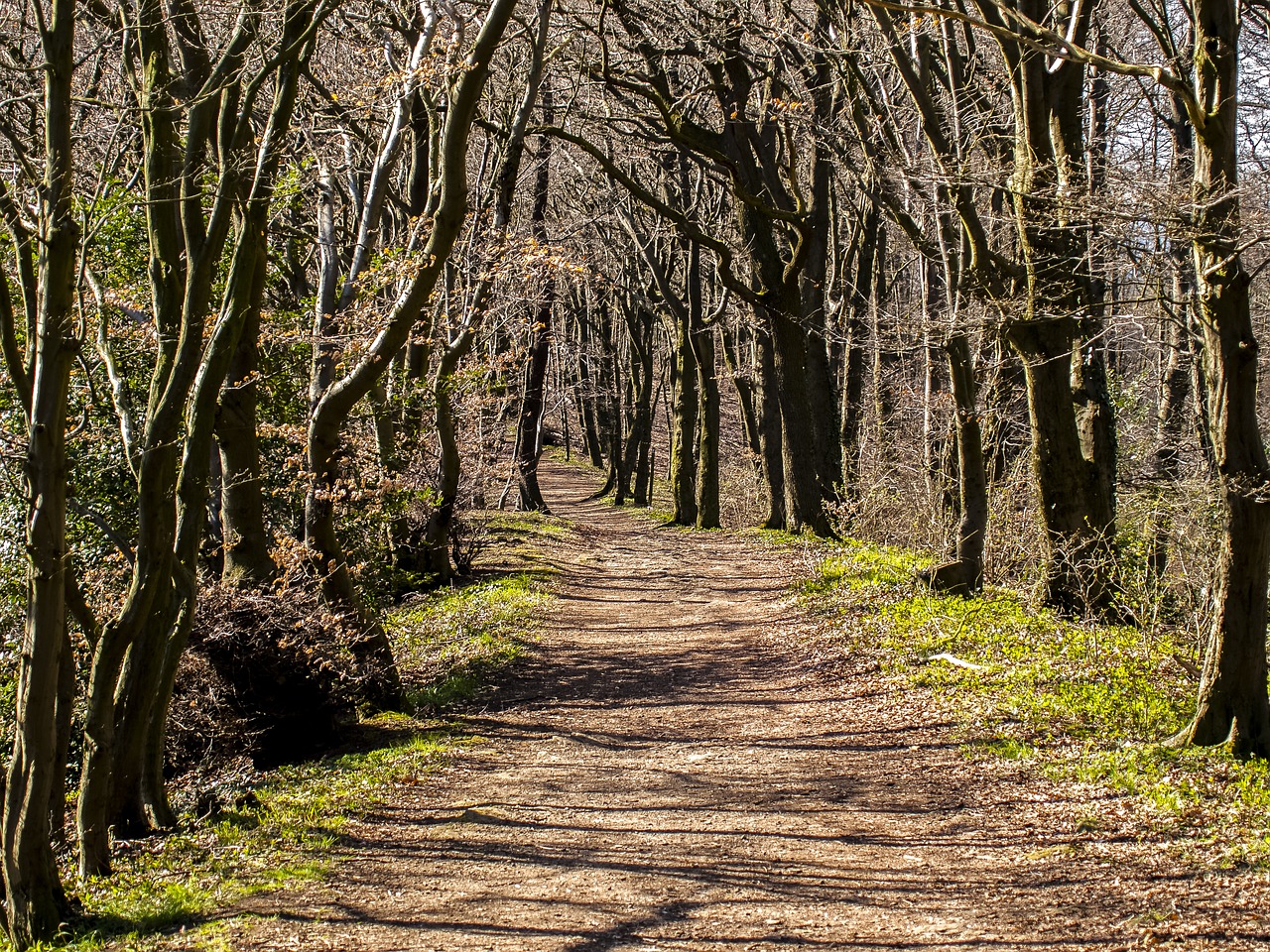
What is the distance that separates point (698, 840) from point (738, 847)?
10.6 inches

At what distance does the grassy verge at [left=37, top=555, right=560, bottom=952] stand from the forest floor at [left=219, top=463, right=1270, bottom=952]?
20 centimetres

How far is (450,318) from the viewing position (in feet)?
54.8

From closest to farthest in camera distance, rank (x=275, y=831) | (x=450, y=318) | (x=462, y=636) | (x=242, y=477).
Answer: (x=275, y=831), (x=242, y=477), (x=462, y=636), (x=450, y=318)

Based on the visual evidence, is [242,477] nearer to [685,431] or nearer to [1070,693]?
[1070,693]

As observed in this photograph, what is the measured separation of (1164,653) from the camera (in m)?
8.06

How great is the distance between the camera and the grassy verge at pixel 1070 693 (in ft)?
19.0

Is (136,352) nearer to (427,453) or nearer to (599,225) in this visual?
(427,453)

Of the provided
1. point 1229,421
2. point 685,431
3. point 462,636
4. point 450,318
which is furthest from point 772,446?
point 1229,421

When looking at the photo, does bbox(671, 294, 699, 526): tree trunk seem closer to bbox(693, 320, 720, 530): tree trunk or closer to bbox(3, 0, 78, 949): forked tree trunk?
bbox(693, 320, 720, 530): tree trunk

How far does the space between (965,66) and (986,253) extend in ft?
14.0

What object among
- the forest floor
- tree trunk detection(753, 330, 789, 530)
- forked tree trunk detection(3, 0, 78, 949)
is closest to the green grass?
the forest floor

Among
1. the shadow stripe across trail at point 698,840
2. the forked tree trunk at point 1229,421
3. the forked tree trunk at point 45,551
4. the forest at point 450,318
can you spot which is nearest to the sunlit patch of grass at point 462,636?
the forest at point 450,318

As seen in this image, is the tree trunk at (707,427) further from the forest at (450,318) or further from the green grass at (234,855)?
the green grass at (234,855)

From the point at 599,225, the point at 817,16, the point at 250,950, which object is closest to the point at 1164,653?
the point at 250,950
